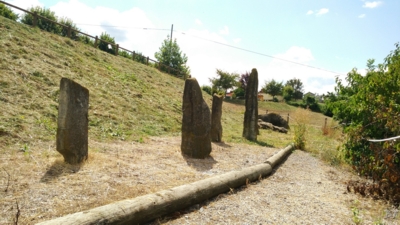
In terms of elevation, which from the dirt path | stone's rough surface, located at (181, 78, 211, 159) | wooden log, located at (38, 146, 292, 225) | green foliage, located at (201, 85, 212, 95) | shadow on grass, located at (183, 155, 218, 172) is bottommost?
shadow on grass, located at (183, 155, 218, 172)

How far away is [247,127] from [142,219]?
374 inches

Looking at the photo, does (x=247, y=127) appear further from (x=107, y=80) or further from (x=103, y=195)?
(x=103, y=195)

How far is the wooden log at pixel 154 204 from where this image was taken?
332 centimetres

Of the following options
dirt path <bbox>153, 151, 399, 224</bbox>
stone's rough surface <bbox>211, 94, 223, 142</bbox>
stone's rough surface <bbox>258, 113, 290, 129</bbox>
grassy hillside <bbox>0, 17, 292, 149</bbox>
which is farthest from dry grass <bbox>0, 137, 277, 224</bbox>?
stone's rough surface <bbox>258, 113, 290, 129</bbox>

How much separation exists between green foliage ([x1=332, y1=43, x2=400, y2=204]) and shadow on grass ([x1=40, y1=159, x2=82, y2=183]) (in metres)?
5.64

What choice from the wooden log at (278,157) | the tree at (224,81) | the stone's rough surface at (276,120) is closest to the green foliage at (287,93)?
the tree at (224,81)

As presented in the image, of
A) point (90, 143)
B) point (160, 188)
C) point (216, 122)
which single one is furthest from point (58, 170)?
point (216, 122)

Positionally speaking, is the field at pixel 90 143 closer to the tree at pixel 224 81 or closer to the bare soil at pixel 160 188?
the bare soil at pixel 160 188

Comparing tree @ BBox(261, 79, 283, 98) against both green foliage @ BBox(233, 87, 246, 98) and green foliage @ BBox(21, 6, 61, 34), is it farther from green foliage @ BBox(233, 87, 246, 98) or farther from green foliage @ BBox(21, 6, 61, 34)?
green foliage @ BBox(21, 6, 61, 34)

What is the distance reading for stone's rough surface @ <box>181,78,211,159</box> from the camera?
8172 mm

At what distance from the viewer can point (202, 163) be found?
763cm

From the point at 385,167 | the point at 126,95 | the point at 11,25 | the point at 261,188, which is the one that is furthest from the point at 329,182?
the point at 11,25

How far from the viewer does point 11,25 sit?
16297 millimetres

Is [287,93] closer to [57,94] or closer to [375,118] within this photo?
[57,94]
